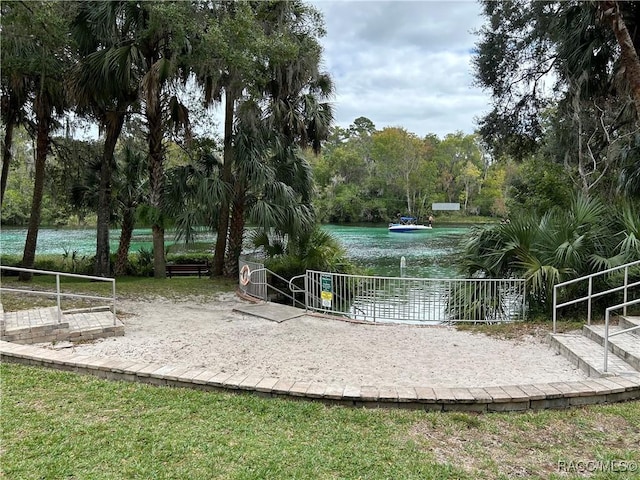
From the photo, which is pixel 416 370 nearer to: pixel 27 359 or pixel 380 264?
pixel 27 359

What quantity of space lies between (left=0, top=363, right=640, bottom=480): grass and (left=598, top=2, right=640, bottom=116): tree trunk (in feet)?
19.5

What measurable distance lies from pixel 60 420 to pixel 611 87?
11.3m

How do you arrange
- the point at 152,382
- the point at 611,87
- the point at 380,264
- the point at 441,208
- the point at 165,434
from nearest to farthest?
the point at 165,434
the point at 152,382
the point at 611,87
the point at 380,264
the point at 441,208

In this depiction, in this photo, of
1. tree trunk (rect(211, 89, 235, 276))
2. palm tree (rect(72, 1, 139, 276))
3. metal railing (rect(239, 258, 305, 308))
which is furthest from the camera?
tree trunk (rect(211, 89, 235, 276))

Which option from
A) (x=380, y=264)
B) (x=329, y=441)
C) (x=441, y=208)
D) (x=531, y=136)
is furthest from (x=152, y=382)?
(x=441, y=208)

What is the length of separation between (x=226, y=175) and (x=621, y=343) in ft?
33.2

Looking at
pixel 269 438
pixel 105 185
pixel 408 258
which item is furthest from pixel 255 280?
pixel 408 258

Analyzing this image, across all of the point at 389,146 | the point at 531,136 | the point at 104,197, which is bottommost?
the point at 104,197

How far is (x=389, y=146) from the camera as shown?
56.5 m

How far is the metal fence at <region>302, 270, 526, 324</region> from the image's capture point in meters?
7.43

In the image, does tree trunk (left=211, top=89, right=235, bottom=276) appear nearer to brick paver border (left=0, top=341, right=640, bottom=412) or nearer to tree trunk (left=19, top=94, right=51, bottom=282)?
tree trunk (left=19, top=94, right=51, bottom=282)

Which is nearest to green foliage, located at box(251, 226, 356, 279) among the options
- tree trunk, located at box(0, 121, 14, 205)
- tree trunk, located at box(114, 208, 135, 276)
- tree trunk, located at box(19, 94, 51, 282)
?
tree trunk, located at box(114, 208, 135, 276)

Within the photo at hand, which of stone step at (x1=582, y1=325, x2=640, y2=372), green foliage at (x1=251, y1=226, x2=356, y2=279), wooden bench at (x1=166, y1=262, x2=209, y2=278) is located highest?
green foliage at (x1=251, y1=226, x2=356, y2=279)

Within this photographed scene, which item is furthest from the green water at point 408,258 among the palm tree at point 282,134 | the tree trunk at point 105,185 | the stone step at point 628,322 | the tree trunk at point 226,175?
the stone step at point 628,322
